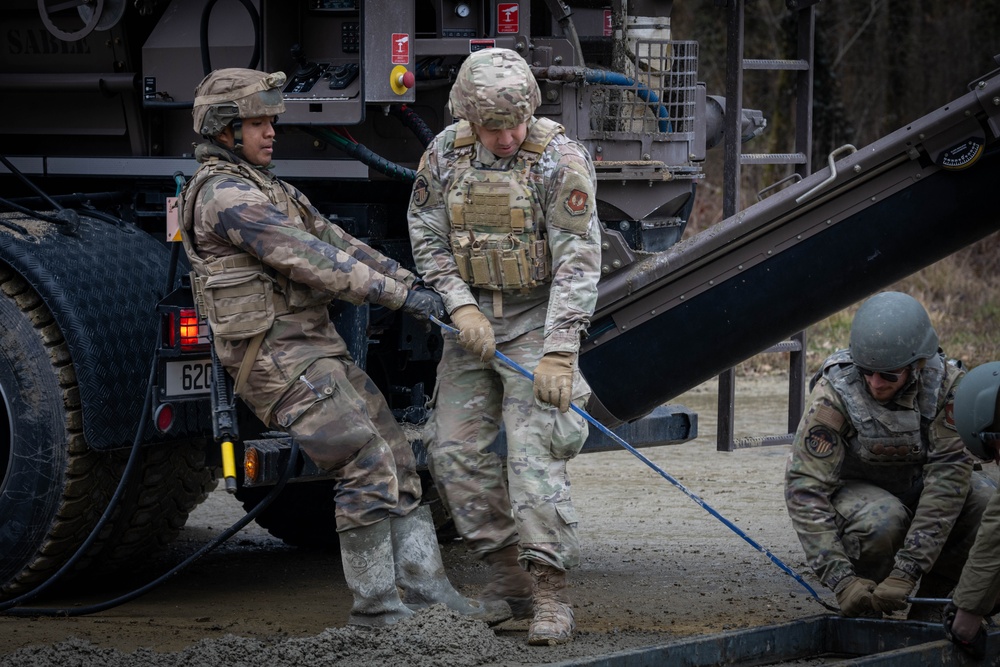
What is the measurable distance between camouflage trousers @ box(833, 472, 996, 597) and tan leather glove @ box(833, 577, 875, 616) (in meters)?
0.15

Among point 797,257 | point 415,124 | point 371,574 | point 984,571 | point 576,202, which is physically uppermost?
point 415,124

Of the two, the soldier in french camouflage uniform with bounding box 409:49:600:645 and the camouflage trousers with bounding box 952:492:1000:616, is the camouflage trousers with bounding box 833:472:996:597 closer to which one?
the camouflage trousers with bounding box 952:492:1000:616

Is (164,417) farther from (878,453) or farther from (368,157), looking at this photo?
(878,453)

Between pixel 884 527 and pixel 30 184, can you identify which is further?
pixel 30 184

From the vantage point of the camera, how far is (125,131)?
585cm

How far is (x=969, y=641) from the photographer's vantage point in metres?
4.22

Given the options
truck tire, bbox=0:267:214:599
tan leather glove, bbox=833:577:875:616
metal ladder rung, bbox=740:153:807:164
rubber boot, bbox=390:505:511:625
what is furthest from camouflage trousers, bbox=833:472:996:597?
truck tire, bbox=0:267:214:599

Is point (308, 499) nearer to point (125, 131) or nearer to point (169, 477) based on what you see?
point (169, 477)

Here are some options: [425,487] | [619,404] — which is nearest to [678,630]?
[619,404]

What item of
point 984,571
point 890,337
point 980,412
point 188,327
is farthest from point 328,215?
point 984,571

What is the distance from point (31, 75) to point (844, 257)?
3264 mm

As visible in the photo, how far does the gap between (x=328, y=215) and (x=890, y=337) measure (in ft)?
6.71

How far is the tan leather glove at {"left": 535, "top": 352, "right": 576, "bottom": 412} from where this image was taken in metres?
4.44

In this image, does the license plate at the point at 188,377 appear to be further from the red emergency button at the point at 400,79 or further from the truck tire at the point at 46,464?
the red emergency button at the point at 400,79
